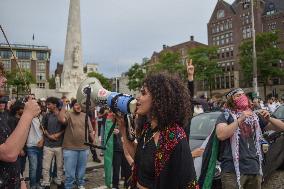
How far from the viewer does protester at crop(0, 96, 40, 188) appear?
2654 mm

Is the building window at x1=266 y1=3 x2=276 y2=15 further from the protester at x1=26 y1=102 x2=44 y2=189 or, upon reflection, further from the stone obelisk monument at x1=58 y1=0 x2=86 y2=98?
the protester at x1=26 y1=102 x2=44 y2=189

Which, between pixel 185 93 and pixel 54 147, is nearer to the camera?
pixel 185 93

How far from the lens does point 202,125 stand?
8188 mm

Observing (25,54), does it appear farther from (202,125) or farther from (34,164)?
(202,125)

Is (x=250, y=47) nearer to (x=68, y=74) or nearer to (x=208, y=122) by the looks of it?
(x=68, y=74)

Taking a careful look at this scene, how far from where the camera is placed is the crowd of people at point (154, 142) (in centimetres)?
267

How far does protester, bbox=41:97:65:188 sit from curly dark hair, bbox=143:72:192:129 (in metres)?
5.25

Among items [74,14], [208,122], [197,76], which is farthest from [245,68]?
[208,122]

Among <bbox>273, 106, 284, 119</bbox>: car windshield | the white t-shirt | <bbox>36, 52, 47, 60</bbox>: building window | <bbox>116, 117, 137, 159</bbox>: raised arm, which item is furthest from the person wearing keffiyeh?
<bbox>36, 52, 47, 60</bbox>: building window

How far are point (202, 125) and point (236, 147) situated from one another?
12.6 feet

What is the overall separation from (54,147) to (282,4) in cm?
6440

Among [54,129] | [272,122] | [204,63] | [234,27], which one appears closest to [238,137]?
[272,122]

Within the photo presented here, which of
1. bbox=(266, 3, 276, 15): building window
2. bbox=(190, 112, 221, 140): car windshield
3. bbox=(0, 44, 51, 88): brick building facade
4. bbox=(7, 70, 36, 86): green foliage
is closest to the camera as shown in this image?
bbox=(7, 70, 36, 86): green foliage

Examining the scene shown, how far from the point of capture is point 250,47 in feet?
167
